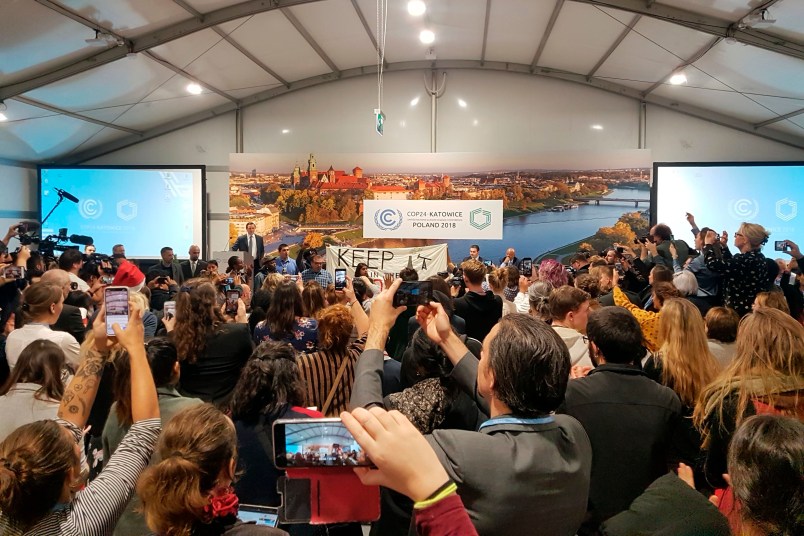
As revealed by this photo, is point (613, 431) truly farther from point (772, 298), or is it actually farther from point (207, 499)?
point (772, 298)

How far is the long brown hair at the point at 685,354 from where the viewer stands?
2252 millimetres

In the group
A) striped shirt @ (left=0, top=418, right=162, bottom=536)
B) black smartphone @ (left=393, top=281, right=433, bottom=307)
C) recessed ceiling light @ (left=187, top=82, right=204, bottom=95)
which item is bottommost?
striped shirt @ (left=0, top=418, right=162, bottom=536)

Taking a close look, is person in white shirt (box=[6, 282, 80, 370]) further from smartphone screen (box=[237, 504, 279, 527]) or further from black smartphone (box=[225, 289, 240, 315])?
smartphone screen (box=[237, 504, 279, 527])

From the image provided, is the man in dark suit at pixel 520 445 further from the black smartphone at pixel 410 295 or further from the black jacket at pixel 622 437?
the black jacket at pixel 622 437

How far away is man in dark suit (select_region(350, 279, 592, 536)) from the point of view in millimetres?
1050

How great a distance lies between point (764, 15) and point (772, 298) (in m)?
6.03

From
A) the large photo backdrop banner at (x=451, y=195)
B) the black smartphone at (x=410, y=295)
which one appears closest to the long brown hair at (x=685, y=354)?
the black smartphone at (x=410, y=295)

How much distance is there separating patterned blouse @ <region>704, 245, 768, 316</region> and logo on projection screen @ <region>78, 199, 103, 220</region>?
12293 millimetres

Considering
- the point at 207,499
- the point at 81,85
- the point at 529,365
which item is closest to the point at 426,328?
the point at 529,365

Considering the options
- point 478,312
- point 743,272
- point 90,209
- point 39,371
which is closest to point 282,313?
point 39,371

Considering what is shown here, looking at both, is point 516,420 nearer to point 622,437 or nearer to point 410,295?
point 410,295

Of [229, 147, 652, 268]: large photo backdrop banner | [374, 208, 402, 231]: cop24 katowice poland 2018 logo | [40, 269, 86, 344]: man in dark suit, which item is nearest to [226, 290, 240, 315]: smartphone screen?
[40, 269, 86, 344]: man in dark suit

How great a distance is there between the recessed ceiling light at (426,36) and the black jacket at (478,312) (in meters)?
8.17

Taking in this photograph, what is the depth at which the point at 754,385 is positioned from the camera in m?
1.81
